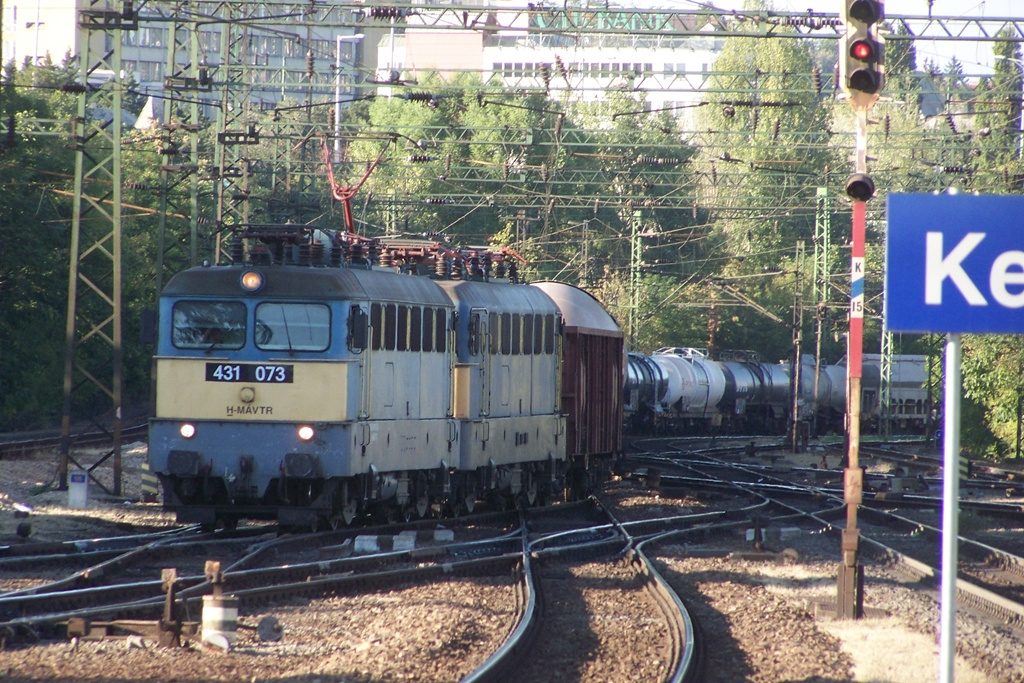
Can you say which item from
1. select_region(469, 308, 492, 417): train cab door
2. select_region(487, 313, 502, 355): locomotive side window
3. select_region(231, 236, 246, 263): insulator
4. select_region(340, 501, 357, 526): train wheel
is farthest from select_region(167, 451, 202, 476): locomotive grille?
select_region(487, 313, 502, 355): locomotive side window

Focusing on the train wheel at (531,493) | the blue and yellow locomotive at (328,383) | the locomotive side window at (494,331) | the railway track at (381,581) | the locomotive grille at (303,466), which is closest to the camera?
the railway track at (381,581)

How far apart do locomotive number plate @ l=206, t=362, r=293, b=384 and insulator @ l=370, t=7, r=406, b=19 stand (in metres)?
10.9

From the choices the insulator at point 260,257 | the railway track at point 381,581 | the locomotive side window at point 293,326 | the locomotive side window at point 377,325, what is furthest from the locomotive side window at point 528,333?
the locomotive side window at point 293,326

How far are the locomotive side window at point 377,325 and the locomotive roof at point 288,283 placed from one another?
12 cm

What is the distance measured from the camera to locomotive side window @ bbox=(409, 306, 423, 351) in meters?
16.8

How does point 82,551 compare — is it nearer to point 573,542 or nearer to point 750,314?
point 573,542

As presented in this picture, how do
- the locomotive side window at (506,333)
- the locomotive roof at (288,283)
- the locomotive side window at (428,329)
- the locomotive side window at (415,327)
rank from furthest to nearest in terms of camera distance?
1. the locomotive side window at (506,333)
2. the locomotive side window at (428,329)
3. the locomotive side window at (415,327)
4. the locomotive roof at (288,283)

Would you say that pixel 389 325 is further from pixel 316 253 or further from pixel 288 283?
pixel 288 283

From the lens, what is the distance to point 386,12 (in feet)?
80.6

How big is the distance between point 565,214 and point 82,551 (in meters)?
52.2

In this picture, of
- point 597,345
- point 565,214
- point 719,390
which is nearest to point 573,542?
point 597,345

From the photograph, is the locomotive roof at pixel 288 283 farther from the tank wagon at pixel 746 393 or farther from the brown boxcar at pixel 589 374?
the tank wagon at pixel 746 393

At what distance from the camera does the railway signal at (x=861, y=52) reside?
1051 centimetres

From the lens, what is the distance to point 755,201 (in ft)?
244
